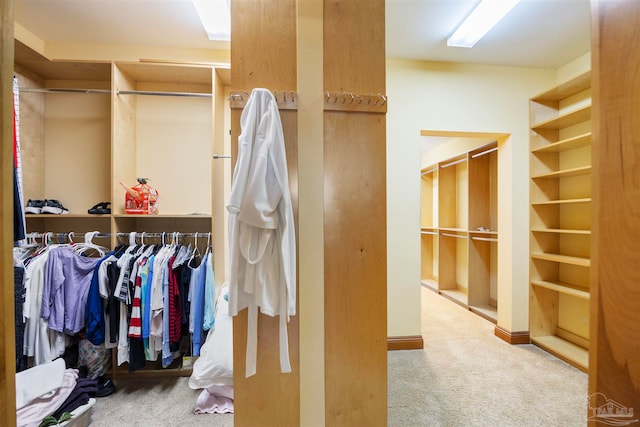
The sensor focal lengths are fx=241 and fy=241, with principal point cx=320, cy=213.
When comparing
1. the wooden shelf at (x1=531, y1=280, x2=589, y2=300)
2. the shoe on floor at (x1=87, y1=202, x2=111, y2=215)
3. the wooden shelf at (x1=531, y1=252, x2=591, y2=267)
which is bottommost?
the wooden shelf at (x1=531, y1=280, x2=589, y2=300)

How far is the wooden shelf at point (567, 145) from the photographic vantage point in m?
2.17

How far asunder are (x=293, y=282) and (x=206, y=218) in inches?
62.7

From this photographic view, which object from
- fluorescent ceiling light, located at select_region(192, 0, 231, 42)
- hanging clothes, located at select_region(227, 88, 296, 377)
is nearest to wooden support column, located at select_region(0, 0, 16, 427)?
hanging clothes, located at select_region(227, 88, 296, 377)

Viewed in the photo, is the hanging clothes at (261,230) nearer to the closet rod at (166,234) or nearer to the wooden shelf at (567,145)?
the closet rod at (166,234)

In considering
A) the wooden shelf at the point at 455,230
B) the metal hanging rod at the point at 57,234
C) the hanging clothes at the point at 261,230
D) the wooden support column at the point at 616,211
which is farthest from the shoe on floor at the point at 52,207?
the wooden shelf at the point at 455,230

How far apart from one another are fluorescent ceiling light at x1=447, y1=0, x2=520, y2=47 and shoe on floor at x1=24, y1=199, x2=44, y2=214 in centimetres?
389

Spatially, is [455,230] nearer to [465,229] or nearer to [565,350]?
[465,229]

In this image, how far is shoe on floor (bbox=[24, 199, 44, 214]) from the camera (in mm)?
1993

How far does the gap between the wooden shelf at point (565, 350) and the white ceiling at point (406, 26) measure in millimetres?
2941

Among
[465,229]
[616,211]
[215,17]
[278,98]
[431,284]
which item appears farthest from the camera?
[431,284]

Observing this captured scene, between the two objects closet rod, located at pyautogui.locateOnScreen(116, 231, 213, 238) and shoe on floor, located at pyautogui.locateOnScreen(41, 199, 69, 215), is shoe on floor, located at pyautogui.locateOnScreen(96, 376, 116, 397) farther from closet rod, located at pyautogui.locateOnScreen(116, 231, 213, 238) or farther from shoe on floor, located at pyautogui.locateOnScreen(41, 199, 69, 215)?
shoe on floor, located at pyautogui.locateOnScreen(41, 199, 69, 215)

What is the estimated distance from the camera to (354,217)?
4.19ft

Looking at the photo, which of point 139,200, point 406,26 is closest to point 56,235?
point 139,200

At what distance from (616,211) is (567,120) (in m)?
2.86
